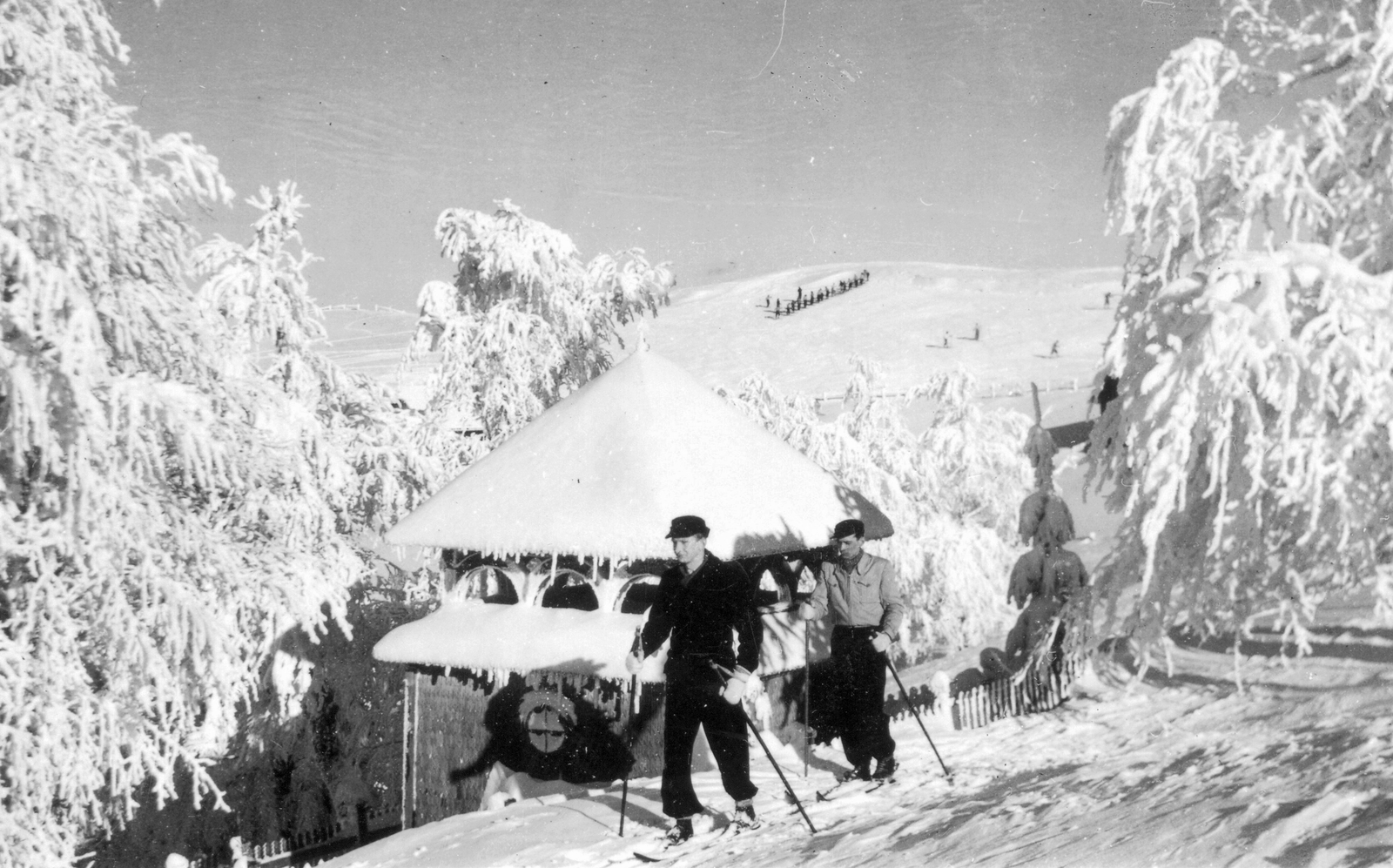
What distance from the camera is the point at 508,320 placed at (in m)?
19.6

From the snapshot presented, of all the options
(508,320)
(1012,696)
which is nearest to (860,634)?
(1012,696)

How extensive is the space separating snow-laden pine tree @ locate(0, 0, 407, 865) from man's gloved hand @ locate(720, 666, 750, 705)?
13.6 feet

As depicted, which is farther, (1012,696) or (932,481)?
(932,481)

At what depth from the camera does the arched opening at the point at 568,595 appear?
382 inches

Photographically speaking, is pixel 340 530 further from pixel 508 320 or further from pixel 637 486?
pixel 637 486

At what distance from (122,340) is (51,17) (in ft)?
7.73

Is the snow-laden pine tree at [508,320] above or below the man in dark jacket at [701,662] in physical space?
above

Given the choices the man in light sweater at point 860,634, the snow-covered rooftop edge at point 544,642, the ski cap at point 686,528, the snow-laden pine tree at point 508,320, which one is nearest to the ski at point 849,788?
the man in light sweater at point 860,634

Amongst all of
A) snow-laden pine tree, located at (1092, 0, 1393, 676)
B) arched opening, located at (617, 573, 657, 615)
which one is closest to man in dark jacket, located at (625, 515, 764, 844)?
snow-laden pine tree, located at (1092, 0, 1393, 676)

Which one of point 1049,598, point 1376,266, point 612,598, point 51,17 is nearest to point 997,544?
point 1049,598

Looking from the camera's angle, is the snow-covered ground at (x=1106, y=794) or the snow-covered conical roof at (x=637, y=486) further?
the snow-covered conical roof at (x=637, y=486)

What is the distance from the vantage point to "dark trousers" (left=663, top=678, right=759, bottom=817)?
575cm

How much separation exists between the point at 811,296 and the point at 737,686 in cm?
9306

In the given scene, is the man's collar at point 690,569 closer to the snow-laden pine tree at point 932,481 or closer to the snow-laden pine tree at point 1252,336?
the snow-laden pine tree at point 1252,336
